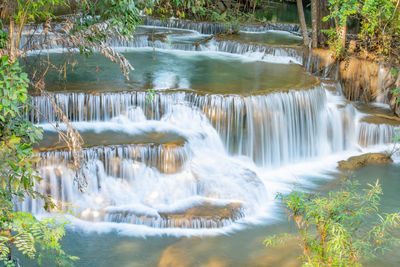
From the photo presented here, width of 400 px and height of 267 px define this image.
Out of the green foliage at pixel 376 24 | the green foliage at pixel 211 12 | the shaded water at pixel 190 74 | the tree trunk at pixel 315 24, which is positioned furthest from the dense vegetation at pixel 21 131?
the tree trunk at pixel 315 24

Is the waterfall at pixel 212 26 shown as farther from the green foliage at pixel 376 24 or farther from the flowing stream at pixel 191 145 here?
the green foliage at pixel 376 24

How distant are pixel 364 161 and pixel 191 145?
12.2 ft

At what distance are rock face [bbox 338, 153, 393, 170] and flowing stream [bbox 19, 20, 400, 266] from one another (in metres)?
0.27

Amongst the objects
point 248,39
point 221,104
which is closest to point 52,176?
point 221,104

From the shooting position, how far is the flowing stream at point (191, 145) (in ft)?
23.8

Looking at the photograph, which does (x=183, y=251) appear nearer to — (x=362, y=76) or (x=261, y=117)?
(x=261, y=117)

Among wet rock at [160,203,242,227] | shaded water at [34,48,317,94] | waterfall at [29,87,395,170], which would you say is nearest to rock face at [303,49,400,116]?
shaded water at [34,48,317,94]

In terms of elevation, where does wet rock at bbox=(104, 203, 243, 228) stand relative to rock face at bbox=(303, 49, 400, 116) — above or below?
below

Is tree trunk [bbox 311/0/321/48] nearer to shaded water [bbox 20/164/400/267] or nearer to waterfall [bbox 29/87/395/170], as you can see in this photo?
waterfall [bbox 29/87/395/170]

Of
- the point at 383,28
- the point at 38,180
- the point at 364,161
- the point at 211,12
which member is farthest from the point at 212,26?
the point at 38,180

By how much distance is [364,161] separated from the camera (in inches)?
393

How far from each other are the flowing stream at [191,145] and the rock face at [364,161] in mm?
273

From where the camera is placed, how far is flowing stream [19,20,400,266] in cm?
724

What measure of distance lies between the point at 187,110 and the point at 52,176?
308 centimetres
